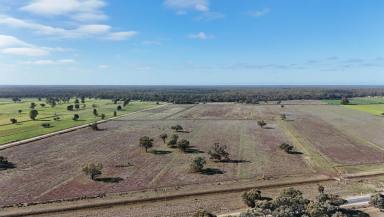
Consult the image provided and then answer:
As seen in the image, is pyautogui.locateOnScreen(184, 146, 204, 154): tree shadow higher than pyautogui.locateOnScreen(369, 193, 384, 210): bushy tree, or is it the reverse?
pyautogui.locateOnScreen(369, 193, 384, 210): bushy tree

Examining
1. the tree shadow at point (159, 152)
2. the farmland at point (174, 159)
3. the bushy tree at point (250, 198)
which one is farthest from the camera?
the tree shadow at point (159, 152)

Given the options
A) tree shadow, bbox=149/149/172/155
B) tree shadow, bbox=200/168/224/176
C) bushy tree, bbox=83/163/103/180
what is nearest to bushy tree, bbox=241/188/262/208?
tree shadow, bbox=200/168/224/176

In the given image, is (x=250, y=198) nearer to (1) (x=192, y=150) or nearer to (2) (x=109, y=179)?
(2) (x=109, y=179)

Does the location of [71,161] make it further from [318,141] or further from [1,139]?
[318,141]

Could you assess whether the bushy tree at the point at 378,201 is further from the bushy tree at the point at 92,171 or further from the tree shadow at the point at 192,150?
the bushy tree at the point at 92,171

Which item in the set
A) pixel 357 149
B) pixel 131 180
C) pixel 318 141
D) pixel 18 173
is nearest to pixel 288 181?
pixel 131 180

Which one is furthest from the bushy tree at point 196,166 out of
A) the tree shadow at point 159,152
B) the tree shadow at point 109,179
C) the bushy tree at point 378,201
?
the bushy tree at point 378,201

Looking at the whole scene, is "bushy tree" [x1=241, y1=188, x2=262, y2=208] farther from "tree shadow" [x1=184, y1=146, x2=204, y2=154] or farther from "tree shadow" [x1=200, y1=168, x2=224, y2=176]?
"tree shadow" [x1=184, y1=146, x2=204, y2=154]

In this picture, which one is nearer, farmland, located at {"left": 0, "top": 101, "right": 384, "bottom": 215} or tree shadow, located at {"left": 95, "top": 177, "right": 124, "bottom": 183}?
farmland, located at {"left": 0, "top": 101, "right": 384, "bottom": 215}
